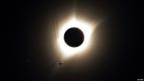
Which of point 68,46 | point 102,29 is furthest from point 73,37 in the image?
point 102,29

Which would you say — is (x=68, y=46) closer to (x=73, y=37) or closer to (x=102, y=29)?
(x=73, y=37)

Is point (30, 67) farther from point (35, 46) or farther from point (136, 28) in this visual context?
point (136, 28)

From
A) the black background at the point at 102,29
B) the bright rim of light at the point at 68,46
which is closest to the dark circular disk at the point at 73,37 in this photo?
the bright rim of light at the point at 68,46

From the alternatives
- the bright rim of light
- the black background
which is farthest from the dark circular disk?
the black background

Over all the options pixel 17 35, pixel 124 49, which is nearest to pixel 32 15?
pixel 17 35

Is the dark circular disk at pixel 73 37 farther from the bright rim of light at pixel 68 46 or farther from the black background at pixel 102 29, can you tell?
the black background at pixel 102 29
